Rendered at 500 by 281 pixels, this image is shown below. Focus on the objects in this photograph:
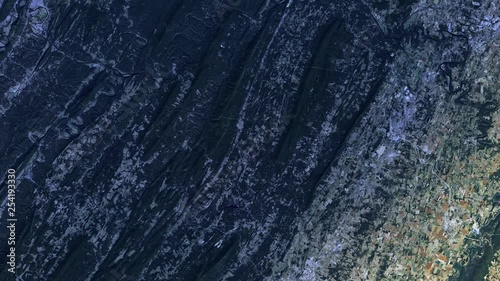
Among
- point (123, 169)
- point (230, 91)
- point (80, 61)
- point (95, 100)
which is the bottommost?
point (123, 169)

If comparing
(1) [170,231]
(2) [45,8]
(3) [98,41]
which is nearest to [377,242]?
(1) [170,231]

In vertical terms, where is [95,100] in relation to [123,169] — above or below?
above

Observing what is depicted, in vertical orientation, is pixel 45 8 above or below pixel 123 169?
above

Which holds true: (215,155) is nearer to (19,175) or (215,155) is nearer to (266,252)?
(266,252)

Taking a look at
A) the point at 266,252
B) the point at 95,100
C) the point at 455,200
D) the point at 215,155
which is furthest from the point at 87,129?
the point at 455,200

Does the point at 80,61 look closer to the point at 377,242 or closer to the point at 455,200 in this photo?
the point at 377,242

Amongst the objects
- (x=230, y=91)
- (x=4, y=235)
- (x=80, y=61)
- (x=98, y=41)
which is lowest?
(x=4, y=235)
